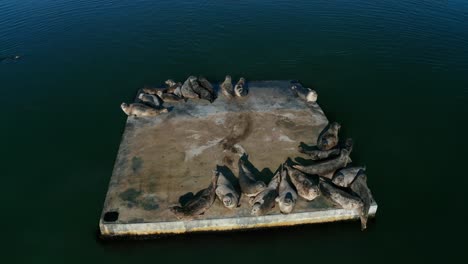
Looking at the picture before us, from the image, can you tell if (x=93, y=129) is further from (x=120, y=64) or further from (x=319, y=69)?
(x=319, y=69)

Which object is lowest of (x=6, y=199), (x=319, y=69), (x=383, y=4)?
(x=6, y=199)

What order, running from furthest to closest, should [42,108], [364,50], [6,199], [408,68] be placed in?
[364,50] < [408,68] < [42,108] < [6,199]

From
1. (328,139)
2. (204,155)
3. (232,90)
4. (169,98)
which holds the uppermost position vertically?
(232,90)

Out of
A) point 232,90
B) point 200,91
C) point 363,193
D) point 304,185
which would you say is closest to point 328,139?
point 363,193

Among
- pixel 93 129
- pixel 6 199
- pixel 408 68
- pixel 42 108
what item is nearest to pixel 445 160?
pixel 408 68

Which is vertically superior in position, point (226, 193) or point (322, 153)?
point (322, 153)

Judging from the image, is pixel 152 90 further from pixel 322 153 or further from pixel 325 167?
pixel 325 167

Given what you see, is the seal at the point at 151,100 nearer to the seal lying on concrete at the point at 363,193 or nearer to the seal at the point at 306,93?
the seal at the point at 306,93

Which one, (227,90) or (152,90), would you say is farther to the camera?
(152,90)
